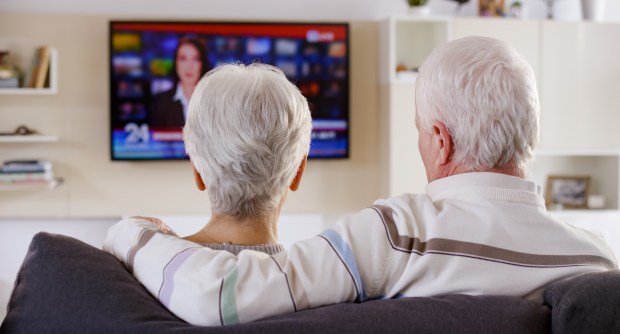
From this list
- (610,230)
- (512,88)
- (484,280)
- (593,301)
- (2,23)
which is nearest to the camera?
(593,301)

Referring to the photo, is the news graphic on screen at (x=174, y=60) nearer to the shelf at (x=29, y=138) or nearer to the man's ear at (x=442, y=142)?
the shelf at (x=29, y=138)

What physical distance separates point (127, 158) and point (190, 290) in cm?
338

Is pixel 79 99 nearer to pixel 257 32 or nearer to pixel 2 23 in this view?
pixel 2 23

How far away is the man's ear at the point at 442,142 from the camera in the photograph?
59.8 inches

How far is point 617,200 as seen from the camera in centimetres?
495

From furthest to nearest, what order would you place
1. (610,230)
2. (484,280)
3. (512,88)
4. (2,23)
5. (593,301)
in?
(610,230), (2,23), (512,88), (484,280), (593,301)

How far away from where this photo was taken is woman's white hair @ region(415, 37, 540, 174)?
1471 millimetres

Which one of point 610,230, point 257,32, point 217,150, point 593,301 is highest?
point 257,32

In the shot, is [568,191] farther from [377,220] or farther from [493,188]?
[377,220]

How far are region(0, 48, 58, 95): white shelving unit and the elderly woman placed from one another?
9.90 ft

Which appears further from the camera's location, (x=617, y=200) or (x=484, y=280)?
(x=617, y=200)

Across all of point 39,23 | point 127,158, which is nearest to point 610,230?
point 127,158

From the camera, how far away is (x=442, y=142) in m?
1.53

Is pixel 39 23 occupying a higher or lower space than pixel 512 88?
higher
